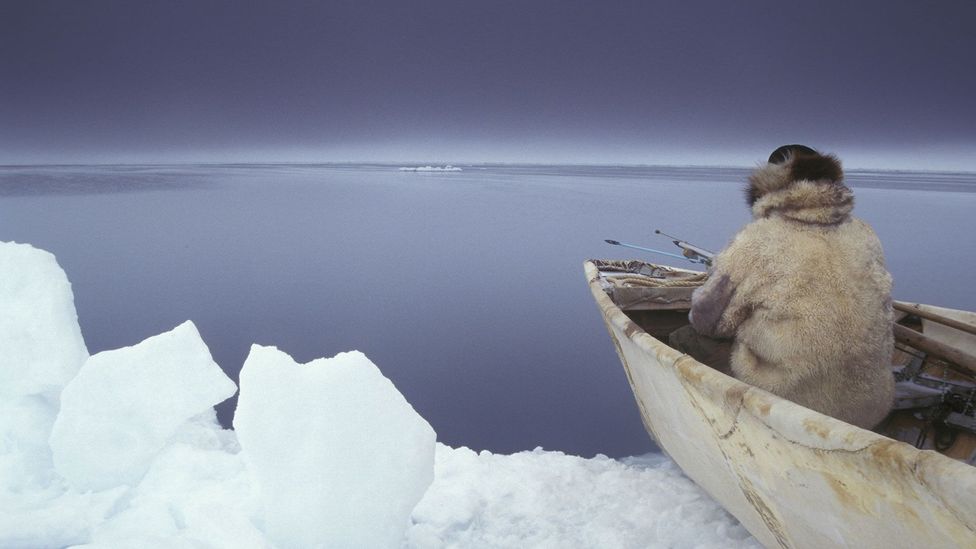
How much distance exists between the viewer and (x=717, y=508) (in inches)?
83.3

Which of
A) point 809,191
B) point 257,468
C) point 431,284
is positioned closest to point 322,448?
point 257,468

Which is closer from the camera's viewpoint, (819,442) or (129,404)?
(819,442)

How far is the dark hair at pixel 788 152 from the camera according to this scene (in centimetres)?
160

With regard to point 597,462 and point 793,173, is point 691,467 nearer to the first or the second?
point 597,462

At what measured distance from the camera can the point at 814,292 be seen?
58.4 inches

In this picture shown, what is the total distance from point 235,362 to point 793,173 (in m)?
3.73

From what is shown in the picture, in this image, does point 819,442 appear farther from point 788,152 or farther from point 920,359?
point 920,359

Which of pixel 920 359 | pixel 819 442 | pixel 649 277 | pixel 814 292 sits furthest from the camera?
pixel 649 277

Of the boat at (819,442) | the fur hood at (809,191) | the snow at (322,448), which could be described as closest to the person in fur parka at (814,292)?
the fur hood at (809,191)

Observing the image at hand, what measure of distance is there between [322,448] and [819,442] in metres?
1.27

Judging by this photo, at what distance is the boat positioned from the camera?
1.06 meters

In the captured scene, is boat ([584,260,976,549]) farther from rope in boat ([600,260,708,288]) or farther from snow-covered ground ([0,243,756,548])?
snow-covered ground ([0,243,756,548])

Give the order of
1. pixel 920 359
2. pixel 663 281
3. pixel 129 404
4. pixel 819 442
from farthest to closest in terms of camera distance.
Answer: pixel 663 281, pixel 920 359, pixel 129 404, pixel 819 442

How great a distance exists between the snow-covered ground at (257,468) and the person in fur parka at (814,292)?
659mm
